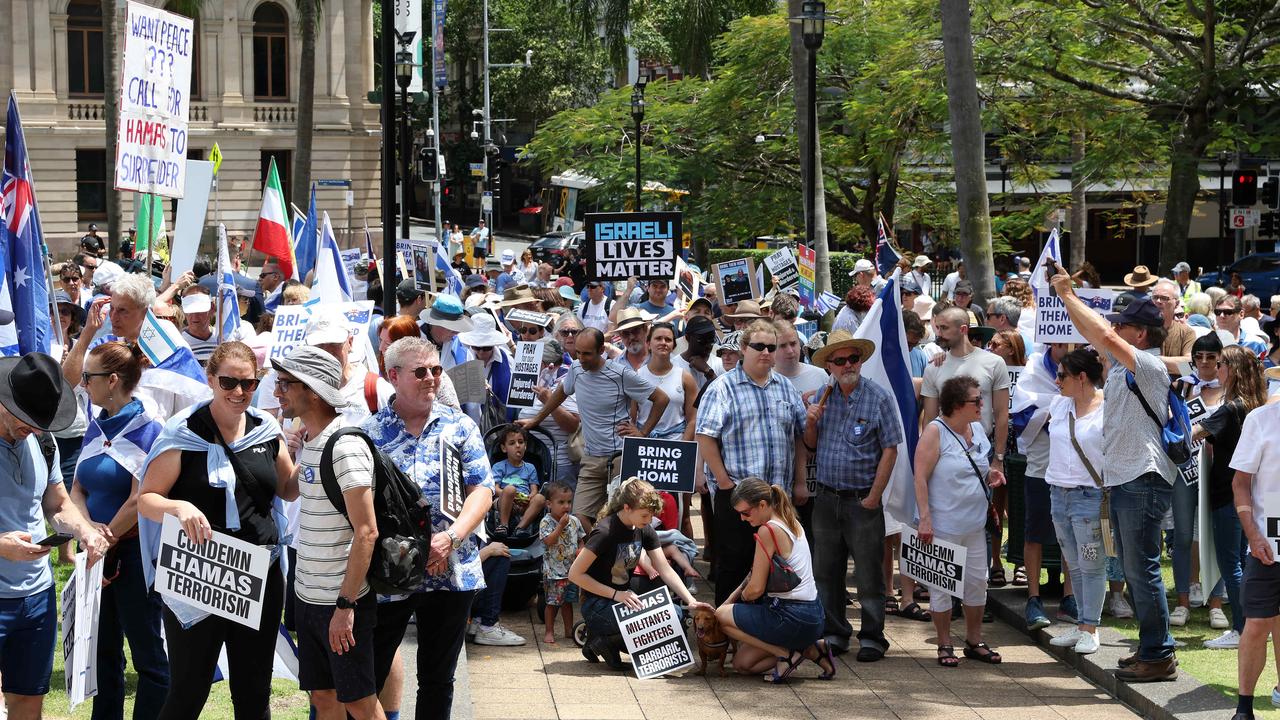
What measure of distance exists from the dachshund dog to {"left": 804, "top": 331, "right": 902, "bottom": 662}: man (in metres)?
0.77

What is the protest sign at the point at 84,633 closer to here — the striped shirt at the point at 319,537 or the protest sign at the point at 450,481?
the striped shirt at the point at 319,537

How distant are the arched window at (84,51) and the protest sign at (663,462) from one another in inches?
1840

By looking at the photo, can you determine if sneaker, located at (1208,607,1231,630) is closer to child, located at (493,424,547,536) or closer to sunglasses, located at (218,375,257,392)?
child, located at (493,424,547,536)

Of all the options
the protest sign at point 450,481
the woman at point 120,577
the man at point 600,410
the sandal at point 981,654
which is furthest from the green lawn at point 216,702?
the sandal at point 981,654

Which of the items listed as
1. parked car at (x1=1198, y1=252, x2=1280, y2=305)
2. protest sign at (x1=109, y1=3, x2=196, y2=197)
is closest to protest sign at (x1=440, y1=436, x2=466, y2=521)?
protest sign at (x1=109, y1=3, x2=196, y2=197)

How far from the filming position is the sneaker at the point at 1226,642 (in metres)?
8.80

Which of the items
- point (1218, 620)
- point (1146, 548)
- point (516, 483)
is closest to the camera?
point (1146, 548)

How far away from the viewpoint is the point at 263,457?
5848 millimetres

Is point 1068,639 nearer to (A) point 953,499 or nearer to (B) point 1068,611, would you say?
(B) point 1068,611

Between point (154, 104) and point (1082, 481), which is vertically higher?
point (154, 104)

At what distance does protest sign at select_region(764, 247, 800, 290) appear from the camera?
Answer: 688 inches

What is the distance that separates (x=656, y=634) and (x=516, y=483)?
2011 millimetres

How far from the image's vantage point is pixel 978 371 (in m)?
10.0

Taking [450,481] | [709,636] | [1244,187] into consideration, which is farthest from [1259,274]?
[450,481]
